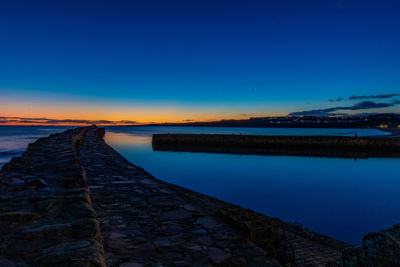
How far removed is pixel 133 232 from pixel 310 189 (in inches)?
484

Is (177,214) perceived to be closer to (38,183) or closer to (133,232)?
(133,232)

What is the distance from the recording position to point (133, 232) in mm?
3738

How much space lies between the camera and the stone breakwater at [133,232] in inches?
97.3

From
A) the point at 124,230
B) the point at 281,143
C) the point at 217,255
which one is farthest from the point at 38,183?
the point at 281,143

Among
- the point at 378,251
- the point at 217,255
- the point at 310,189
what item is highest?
the point at 378,251

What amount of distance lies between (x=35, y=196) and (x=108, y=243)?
142cm

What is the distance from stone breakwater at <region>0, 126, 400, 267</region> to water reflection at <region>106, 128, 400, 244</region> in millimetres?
4201

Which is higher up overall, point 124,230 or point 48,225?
point 48,225

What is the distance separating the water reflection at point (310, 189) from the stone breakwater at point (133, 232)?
4201 millimetres

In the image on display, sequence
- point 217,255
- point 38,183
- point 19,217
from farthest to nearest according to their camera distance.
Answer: point 38,183
point 217,255
point 19,217

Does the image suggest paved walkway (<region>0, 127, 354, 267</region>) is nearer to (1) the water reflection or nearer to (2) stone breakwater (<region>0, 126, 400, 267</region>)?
(2) stone breakwater (<region>0, 126, 400, 267</region>)

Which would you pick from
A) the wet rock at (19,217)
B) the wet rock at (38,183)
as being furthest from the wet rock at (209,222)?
the wet rock at (38,183)

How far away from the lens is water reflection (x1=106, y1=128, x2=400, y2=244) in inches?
373

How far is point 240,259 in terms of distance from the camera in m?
3.06
